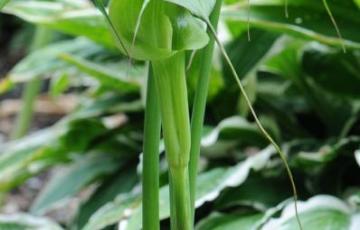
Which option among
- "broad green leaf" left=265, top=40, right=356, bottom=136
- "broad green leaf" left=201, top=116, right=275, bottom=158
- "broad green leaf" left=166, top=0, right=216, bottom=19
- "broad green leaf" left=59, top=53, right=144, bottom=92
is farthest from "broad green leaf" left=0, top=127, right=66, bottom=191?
"broad green leaf" left=166, top=0, right=216, bottom=19

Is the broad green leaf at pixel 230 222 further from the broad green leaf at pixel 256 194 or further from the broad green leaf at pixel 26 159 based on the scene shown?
the broad green leaf at pixel 26 159

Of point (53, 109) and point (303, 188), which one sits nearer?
point (303, 188)

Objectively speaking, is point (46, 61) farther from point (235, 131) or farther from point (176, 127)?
point (176, 127)

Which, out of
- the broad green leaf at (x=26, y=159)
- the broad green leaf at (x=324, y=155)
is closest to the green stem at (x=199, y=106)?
the broad green leaf at (x=324, y=155)

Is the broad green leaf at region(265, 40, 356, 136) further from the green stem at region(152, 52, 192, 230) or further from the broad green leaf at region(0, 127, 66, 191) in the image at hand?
the green stem at region(152, 52, 192, 230)

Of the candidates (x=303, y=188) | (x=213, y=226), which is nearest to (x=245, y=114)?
(x=303, y=188)

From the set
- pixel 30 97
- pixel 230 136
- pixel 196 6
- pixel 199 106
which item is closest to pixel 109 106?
pixel 230 136

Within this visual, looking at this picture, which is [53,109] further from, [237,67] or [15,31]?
[237,67]

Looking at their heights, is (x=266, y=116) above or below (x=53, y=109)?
above
